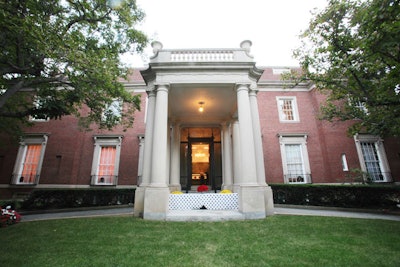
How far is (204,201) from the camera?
750 centimetres

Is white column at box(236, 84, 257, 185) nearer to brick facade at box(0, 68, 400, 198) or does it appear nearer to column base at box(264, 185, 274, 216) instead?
column base at box(264, 185, 274, 216)

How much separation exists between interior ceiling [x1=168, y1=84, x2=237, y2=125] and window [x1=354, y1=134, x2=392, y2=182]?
33.7 ft

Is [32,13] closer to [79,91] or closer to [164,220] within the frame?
[79,91]

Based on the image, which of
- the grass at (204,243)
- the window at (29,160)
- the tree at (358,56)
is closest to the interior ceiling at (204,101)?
the tree at (358,56)

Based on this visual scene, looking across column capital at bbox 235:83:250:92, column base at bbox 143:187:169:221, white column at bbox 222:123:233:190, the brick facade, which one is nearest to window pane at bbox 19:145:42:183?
the brick facade

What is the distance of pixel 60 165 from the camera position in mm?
13156

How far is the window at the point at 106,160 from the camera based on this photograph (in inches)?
513

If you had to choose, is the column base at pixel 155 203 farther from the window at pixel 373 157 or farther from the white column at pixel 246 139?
the window at pixel 373 157

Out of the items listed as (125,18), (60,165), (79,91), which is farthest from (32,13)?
(60,165)

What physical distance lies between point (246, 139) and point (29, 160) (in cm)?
1594

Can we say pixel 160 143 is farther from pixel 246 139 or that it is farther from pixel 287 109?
pixel 287 109

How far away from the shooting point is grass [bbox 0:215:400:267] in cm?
333

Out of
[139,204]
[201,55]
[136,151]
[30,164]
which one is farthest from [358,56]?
[30,164]

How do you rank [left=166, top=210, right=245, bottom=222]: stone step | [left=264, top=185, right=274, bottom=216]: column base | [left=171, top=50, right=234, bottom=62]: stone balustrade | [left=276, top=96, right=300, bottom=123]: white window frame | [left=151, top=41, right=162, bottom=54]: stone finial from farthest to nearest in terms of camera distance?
[left=276, top=96, right=300, bottom=123]: white window frame, [left=151, top=41, right=162, bottom=54]: stone finial, [left=171, top=50, right=234, bottom=62]: stone balustrade, [left=264, top=185, right=274, bottom=216]: column base, [left=166, top=210, right=245, bottom=222]: stone step
